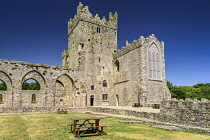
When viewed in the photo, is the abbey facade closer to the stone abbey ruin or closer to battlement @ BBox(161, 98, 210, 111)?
the stone abbey ruin

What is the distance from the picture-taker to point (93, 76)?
30.7m

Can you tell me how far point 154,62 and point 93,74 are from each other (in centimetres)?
1027

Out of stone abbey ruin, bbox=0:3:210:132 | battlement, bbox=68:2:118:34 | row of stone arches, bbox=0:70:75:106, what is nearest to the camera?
stone abbey ruin, bbox=0:3:210:132

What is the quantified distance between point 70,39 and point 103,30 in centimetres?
696

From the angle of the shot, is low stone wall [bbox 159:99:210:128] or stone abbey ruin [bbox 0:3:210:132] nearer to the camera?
low stone wall [bbox 159:99:210:128]

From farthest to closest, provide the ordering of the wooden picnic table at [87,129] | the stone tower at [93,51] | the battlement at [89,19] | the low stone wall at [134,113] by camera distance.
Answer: the battlement at [89,19] → the stone tower at [93,51] → the low stone wall at [134,113] → the wooden picnic table at [87,129]

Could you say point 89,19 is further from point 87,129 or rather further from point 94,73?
point 87,129

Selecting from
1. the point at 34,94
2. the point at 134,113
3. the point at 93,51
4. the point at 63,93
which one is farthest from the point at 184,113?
the point at 63,93

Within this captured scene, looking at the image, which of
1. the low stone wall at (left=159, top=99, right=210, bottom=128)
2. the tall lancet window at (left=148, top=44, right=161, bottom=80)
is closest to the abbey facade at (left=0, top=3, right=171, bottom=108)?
the tall lancet window at (left=148, top=44, right=161, bottom=80)

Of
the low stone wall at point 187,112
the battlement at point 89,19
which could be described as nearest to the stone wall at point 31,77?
the battlement at point 89,19

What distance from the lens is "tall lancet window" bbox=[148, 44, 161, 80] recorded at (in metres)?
25.9

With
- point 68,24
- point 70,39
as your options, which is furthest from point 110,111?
point 68,24

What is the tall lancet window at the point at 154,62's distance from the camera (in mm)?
25900

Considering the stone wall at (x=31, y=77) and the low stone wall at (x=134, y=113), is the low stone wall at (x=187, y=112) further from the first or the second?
the stone wall at (x=31, y=77)
